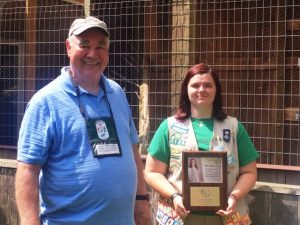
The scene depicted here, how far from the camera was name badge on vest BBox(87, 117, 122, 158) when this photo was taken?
107 inches

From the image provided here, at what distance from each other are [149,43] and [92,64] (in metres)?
3.58

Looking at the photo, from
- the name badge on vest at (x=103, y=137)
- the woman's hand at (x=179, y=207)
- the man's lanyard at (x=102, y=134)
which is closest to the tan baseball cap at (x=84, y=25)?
the man's lanyard at (x=102, y=134)

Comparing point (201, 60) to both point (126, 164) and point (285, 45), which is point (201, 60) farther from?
point (126, 164)

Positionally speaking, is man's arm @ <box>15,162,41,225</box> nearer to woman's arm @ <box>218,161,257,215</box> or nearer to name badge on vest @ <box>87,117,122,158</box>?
name badge on vest @ <box>87,117,122,158</box>

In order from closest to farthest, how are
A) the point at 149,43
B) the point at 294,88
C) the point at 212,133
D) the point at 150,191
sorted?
the point at 212,133, the point at 150,191, the point at 294,88, the point at 149,43

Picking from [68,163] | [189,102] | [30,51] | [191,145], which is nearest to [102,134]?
[68,163]

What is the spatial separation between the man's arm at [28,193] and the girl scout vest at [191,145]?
1.19 metres

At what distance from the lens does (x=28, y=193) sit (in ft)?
8.41

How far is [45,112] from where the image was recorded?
2637 mm

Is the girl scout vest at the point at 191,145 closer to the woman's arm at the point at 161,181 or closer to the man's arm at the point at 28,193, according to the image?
the woman's arm at the point at 161,181

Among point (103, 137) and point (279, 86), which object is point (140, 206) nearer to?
point (103, 137)

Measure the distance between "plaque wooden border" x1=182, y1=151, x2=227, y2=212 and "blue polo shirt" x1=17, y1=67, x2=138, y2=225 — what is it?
0.71m

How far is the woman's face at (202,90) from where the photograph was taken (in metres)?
3.51

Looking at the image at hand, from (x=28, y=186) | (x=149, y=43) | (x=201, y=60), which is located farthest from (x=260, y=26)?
(x=28, y=186)
